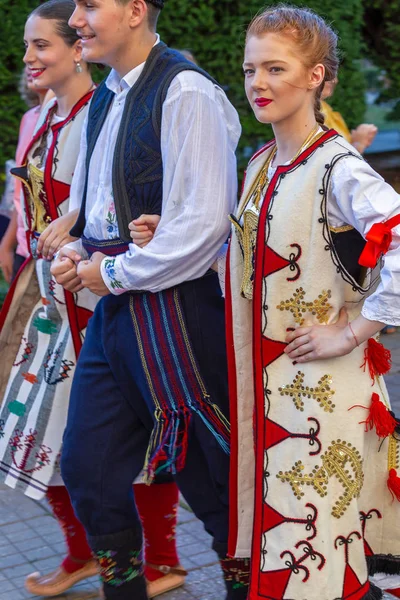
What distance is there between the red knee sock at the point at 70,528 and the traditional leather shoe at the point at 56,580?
0.06 feet

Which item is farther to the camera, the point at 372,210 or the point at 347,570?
the point at 347,570

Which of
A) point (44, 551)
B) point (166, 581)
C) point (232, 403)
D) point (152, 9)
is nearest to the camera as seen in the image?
point (232, 403)

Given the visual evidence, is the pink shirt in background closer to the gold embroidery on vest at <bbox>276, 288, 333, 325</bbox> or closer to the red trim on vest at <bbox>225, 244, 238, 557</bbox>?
the red trim on vest at <bbox>225, 244, 238, 557</bbox>

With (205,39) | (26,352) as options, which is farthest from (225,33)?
(26,352)

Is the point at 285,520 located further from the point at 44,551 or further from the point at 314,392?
the point at 44,551

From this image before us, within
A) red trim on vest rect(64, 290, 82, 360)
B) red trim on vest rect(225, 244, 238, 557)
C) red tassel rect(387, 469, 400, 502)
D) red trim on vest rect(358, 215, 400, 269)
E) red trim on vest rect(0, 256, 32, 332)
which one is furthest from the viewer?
red trim on vest rect(0, 256, 32, 332)

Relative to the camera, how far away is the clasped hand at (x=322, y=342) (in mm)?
2588

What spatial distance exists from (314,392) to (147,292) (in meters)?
0.63

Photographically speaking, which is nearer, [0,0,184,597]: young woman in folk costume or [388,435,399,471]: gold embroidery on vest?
[388,435,399,471]: gold embroidery on vest

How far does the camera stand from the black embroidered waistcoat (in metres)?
2.92

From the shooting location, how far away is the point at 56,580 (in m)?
3.64

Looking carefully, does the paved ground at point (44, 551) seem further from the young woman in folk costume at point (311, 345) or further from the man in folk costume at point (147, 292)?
the young woman in folk costume at point (311, 345)

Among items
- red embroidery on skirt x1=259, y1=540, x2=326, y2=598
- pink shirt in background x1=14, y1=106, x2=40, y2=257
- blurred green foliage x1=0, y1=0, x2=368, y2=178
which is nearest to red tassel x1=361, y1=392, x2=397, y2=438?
red embroidery on skirt x1=259, y1=540, x2=326, y2=598

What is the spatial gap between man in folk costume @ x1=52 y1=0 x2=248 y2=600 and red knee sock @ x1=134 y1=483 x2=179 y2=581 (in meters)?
0.37
